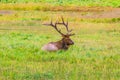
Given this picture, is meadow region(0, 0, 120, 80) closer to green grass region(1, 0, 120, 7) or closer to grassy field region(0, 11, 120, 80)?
grassy field region(0, 11, 120, 80)

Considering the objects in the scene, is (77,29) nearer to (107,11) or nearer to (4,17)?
(4,17)

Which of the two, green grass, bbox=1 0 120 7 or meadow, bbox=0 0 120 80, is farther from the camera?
green grass, bbox=1 0 120 7

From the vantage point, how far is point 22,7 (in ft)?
133

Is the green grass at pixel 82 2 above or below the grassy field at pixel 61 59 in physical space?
below

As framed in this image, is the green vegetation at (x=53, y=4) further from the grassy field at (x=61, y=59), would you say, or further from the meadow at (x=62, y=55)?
the grassy field at (x=61, y=59)

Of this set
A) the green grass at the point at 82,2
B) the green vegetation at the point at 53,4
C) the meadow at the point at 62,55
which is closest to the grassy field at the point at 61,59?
the meadow at the point at 62,55

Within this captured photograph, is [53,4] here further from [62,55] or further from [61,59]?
[61,59]

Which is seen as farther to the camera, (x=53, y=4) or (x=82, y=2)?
(x=82, y=2)

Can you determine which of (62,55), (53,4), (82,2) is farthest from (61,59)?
(82,2)

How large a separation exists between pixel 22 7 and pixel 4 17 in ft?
23.3

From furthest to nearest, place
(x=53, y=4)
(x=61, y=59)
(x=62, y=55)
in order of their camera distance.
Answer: (x=53, y=4), (x=62, y=55), (x=61, y=59)

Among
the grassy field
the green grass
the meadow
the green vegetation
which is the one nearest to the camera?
the grassy field

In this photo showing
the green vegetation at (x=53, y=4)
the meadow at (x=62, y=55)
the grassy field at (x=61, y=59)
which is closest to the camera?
the grassy field at (x=61, y=59)

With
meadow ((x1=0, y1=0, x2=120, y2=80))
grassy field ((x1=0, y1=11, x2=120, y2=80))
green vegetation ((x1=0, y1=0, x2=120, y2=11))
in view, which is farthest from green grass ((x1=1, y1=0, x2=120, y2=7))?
grassy field ((x1=0, y1=11, x2=120, y2=80))
